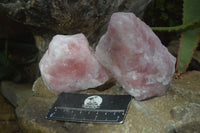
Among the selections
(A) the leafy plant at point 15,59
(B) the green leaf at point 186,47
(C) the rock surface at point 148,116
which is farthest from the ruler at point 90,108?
(A) the leafy plant at point 15,59

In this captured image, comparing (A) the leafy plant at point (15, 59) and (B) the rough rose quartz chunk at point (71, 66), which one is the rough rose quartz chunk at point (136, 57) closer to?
(B) the rough rose quartz chunk at point (71, 66)

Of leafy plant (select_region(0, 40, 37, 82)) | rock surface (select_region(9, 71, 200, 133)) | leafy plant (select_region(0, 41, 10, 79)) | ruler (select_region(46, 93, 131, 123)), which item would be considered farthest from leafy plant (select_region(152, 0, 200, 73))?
leafy plant (select_region(0, 41, 10, 79))

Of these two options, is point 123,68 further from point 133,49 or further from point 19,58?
point 19,58

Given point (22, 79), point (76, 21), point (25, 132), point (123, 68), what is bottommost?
point (22, 79)

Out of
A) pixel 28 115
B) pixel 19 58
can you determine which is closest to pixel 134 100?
pixel 28 115

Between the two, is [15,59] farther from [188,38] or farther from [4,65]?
[188,38]

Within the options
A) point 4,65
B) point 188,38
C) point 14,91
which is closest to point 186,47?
point 188,38

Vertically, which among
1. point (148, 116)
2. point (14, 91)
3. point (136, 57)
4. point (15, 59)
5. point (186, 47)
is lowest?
point (14, 91)
